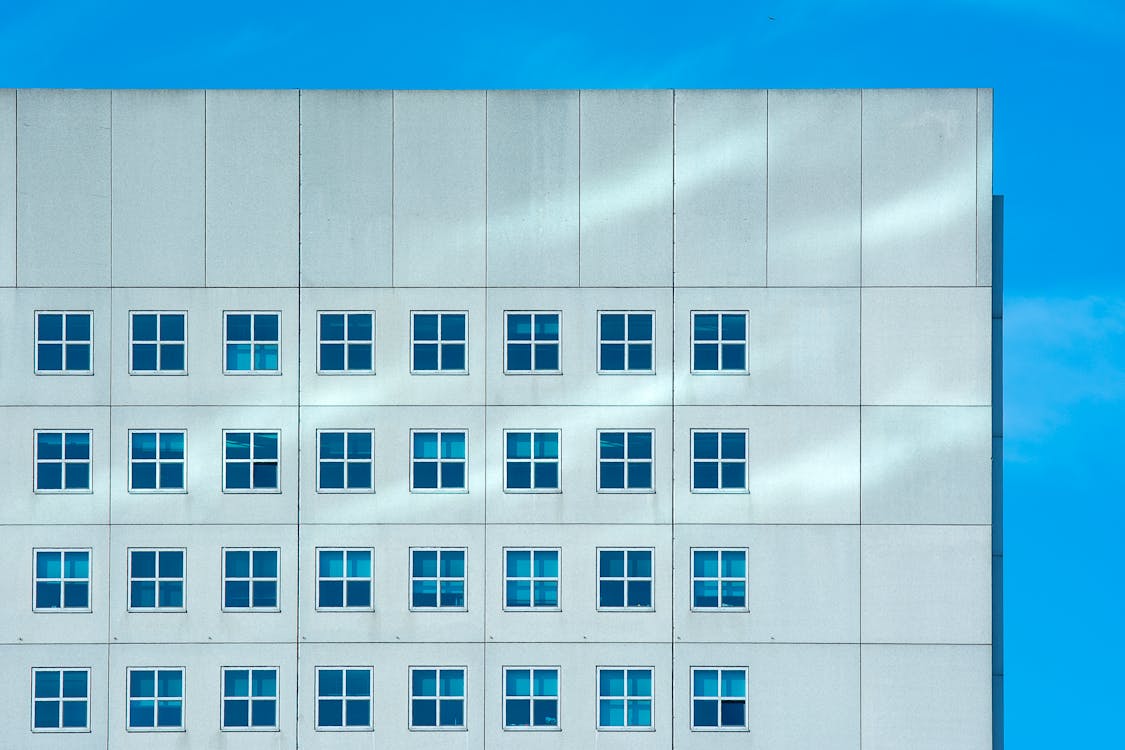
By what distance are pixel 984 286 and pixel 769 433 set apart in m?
5.33

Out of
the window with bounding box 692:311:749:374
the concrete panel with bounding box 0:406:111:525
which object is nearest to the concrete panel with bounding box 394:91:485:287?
the window with bounding box 692:311:749:374

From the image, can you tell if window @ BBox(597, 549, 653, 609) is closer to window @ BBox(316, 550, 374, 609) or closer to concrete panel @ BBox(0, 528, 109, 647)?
window @ BBox(316, 550, 374, 609)

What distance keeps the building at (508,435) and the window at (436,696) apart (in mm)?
64

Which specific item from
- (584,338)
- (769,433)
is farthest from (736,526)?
(584,338)

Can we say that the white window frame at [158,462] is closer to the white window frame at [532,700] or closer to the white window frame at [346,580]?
the white window frame at [346,580]

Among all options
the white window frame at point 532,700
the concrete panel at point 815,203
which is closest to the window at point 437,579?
the white window frame at point 532,700

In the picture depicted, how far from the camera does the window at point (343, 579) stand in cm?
2098

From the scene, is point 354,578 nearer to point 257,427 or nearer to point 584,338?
point 257,427

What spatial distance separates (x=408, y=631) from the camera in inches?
824

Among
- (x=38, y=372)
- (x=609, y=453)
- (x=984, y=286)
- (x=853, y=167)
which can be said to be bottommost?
(x=609, y=453)

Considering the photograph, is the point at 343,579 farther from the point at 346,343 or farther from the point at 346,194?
the point at 346,194

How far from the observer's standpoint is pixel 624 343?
21078mm

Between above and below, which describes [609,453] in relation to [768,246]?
below

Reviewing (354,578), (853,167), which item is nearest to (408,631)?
(354,578)
